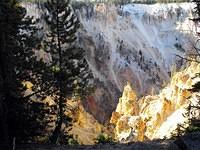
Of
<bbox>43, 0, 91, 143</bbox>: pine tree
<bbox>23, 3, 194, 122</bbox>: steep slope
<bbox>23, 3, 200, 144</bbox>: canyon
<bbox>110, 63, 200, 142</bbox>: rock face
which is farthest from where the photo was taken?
<bbox>23, 3, 194, 122</bbox>: steep slope

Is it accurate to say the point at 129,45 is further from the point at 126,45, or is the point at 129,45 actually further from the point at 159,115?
the point at 159,115

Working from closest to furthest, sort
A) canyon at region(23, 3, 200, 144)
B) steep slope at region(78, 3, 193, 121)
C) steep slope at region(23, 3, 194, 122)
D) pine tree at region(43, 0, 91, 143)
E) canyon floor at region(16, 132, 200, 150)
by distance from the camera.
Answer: canyon floor at region(16, 132, 200, 150)
pine tree at region(43, 0, 91, 143)
canyon at region(23, 3, 200, 144)
steep slope at region(23, 3, 194, 122)
steep slope at region(78, 3, 193, 121)

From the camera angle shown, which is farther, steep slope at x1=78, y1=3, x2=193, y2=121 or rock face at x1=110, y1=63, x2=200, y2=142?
steep slope at x1=78, y1=3, x2=193, y2=121

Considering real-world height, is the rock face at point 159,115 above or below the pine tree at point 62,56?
below

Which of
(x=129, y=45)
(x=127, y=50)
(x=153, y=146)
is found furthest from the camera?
(x=129, y=45)

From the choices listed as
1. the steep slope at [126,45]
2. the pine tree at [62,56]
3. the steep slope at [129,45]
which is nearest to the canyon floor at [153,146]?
the pine tree at [62,56]

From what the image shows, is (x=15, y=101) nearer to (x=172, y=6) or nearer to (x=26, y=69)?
(x=26, y=69)

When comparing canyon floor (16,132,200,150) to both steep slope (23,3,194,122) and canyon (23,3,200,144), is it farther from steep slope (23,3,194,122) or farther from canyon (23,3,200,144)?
steep slope (23,3,194,122)

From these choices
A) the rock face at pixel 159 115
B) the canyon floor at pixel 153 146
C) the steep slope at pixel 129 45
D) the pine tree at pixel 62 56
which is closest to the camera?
the canyon floor at pixel 153 146

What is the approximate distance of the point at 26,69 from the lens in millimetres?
25062

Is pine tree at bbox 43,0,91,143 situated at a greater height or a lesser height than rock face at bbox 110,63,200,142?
greater

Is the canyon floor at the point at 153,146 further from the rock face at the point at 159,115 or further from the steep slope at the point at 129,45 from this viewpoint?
the steep slope at the point at 129,45

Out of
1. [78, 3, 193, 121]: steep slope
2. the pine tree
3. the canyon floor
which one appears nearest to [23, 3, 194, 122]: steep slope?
[78, 3, 193, 121]: steep slope

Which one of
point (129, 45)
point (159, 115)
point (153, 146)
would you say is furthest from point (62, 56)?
point (129, 45)
